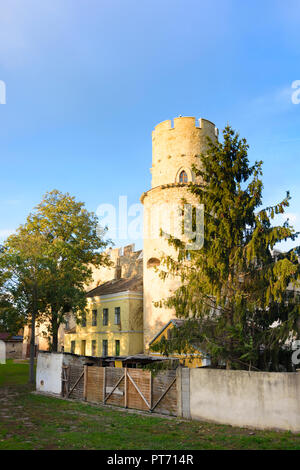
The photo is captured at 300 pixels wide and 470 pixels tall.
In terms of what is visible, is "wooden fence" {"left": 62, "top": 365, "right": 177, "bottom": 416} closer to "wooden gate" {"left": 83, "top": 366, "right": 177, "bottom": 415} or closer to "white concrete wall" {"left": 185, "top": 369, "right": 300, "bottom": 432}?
"wooden gate" {"left": 83, "top": 366, "right": 177, "bottom": 415}

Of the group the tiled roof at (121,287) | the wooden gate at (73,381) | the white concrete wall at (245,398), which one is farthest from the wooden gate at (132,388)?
the tiled roof at (121,287)

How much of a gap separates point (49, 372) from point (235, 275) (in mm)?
12328

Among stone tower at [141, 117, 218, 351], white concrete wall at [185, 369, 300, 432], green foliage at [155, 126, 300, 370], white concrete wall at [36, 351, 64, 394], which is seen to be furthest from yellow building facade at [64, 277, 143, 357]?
white concrete wall at [185, 369, 300, 432]

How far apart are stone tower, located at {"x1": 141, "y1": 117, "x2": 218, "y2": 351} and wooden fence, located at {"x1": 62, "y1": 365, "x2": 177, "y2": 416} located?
11701 millimetres

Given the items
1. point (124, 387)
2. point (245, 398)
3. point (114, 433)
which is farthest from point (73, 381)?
point (245, 398)

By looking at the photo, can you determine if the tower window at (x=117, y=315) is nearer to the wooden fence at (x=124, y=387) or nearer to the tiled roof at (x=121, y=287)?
the tiled roof at (x=121, y=287)

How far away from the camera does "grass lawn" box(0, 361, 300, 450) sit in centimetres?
1037

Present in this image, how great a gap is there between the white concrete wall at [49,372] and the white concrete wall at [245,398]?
8.76 m

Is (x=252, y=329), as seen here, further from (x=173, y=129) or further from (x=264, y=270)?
(x=173, y=129)

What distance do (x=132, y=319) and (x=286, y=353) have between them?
20.3 m

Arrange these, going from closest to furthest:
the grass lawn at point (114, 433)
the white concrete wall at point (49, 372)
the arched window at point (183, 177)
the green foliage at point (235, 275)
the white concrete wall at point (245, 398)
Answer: the grass lawn at point (114, 433)
the white concrete wall at point (245, 398)
the green foliage at point (235, 275)
the white concrete wall at point (49, 372)
the arched window at point (183, 177)

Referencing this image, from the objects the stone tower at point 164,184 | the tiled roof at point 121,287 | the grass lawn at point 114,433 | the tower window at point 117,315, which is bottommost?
the grass lawn at point 114,433

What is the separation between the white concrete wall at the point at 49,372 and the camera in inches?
803

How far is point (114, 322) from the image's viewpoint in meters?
35.1
